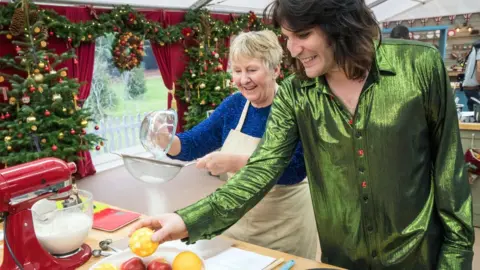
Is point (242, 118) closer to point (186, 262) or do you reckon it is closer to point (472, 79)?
point (186, 262)

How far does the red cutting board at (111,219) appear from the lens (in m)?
1.45

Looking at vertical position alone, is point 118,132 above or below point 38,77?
below

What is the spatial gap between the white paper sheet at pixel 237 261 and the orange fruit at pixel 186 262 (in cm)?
11

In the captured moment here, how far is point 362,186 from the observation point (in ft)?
3.49

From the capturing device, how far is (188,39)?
6602mm

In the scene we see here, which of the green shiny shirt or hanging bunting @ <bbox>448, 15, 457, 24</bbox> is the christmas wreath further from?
hanging bunting @ <bbox>448, 15, 457, 24</bbox>

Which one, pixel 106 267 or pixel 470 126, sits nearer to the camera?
pixel 106 267

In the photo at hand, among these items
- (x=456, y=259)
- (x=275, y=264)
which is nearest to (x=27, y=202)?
(x=275, y=264)

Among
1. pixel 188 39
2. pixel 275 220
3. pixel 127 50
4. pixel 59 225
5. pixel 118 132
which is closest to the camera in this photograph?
pixel 59 225

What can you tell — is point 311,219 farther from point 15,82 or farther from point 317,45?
Result: point 15,82

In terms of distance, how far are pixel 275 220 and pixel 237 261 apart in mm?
496

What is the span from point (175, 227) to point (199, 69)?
18.3ft

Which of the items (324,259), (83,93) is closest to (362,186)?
(324,259)

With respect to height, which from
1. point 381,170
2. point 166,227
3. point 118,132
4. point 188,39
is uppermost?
point 188,39
